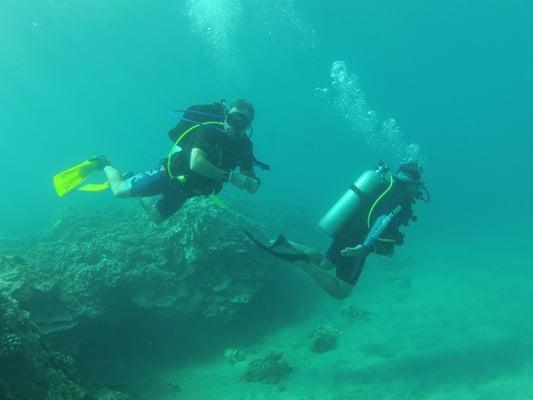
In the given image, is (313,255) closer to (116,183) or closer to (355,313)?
(116,183)

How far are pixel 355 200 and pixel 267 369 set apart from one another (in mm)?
4737

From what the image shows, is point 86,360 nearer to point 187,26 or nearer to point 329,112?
point 187,26

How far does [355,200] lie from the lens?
730 centimetres

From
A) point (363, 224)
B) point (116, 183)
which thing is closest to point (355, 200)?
point (363, 224)

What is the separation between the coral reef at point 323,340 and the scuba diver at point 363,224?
387cm

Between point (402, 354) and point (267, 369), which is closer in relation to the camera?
point (267, 369)

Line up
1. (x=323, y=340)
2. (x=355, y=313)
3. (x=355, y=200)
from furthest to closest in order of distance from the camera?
1. (x=355, y=313)
2. (x=323, y=340)
3. (x=355, y=200)

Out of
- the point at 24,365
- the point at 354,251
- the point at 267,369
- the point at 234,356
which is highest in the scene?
the point at 354,251

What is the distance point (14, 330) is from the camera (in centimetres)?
448

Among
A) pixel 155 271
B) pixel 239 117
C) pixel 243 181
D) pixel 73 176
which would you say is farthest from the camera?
pixel 155 271

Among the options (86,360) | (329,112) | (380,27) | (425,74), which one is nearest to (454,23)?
(380,27)

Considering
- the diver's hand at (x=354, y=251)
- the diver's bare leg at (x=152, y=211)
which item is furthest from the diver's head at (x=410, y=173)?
the diver's bare leg at (x=152, y=211)

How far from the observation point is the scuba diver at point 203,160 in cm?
605

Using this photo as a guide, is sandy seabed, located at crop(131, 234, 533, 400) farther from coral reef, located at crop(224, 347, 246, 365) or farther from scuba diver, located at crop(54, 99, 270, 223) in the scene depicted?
scuba diver, located at crop(54, 99, 270, 223)
